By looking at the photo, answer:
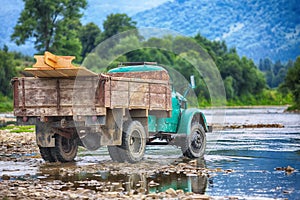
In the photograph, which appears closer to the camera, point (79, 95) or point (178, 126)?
point (79, 95)

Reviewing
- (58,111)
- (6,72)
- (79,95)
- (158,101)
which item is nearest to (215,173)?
(158,101)

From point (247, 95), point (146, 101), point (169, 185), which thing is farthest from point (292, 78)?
point (169, 185)

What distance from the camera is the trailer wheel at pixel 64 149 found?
17.4 meters

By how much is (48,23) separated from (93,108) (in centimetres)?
8456

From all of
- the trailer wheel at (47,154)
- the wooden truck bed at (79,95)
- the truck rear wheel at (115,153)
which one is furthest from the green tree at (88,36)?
the wooden truck bed at (79,95)

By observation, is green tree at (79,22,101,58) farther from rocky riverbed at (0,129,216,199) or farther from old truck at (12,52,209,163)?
old truck at (12,52,209,163)

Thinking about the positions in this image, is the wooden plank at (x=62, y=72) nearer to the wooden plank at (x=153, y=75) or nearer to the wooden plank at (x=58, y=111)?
the wooden plank at (x=58, y=111)

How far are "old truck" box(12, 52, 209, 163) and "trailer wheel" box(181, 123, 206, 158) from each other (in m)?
0.11

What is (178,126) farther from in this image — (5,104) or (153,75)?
(5,104)

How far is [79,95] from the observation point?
52.4ft

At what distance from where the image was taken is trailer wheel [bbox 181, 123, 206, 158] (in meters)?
18.8

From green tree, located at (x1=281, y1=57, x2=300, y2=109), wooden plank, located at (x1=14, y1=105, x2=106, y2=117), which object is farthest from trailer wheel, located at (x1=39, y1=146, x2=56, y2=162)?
green tree, located at (x1=281, y1=57, x2=300, y2=109)

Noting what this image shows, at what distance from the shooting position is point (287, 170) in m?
15.0

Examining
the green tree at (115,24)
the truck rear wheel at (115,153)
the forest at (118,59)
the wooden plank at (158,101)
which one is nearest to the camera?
the truck rear wheel at (115,153)
